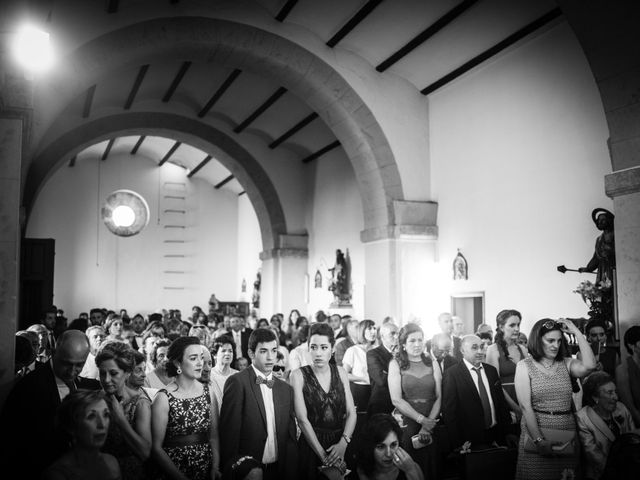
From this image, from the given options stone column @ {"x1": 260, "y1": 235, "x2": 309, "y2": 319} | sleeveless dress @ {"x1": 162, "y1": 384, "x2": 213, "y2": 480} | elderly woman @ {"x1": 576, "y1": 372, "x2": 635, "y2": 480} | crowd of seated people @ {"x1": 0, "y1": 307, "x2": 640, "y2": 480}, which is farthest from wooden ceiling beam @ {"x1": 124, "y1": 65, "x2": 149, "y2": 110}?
elderly woman @ {"x1": 576, "y1": 372, "x2": 635, "y2": 480}

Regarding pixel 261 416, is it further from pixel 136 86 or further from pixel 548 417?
pixel 136 86

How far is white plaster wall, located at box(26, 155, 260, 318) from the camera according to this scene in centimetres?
2192

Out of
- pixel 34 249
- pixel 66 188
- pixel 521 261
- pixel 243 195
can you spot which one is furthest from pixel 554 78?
pixel 66 188

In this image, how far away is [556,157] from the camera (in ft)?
30.0

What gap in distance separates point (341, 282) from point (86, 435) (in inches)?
500

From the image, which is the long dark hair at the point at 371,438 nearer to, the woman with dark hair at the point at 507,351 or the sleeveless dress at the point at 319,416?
the sleeveless dress at the point at 319,416

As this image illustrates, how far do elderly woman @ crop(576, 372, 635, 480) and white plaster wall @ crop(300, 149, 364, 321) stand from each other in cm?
1058

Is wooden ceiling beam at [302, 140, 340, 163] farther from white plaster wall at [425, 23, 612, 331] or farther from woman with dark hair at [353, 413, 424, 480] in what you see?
woman with dark hair at [353, 413, 424, 480]

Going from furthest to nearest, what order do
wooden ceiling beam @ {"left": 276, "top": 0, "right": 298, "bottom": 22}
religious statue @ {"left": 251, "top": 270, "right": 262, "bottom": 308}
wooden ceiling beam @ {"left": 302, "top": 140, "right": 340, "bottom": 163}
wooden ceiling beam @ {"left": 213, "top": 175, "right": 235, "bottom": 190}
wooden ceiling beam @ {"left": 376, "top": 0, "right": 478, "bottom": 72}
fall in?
wooden ceiling beam @ {"left": 213, "top": 175, "right": 235, "bottom": 190}, religious statue @ {"left": 251, "top": 270, "right": 262, "bottom": 308}, wooden ceiling beam @ {"left": 302, "top": 140, "right": 340, "bottom": 163}, wooden ceiling beam @ {"left": 276, "top": 0, "right": 298, "bottom": 22}, wooden ceiling beam @ {"left": 376, "top": 0, "right": 478, "bottom": 72}

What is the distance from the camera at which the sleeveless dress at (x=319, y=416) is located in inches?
154

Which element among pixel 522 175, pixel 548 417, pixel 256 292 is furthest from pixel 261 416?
pixel 256 292

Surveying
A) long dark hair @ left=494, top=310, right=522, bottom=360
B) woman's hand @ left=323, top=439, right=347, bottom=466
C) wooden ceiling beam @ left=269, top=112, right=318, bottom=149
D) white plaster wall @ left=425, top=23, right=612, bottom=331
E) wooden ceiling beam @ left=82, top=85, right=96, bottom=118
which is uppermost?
wooden ceiling beam @ left=82, top=85, right=96, bottom=118

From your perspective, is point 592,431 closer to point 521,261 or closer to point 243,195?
point 521,261

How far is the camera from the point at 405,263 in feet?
37.5
